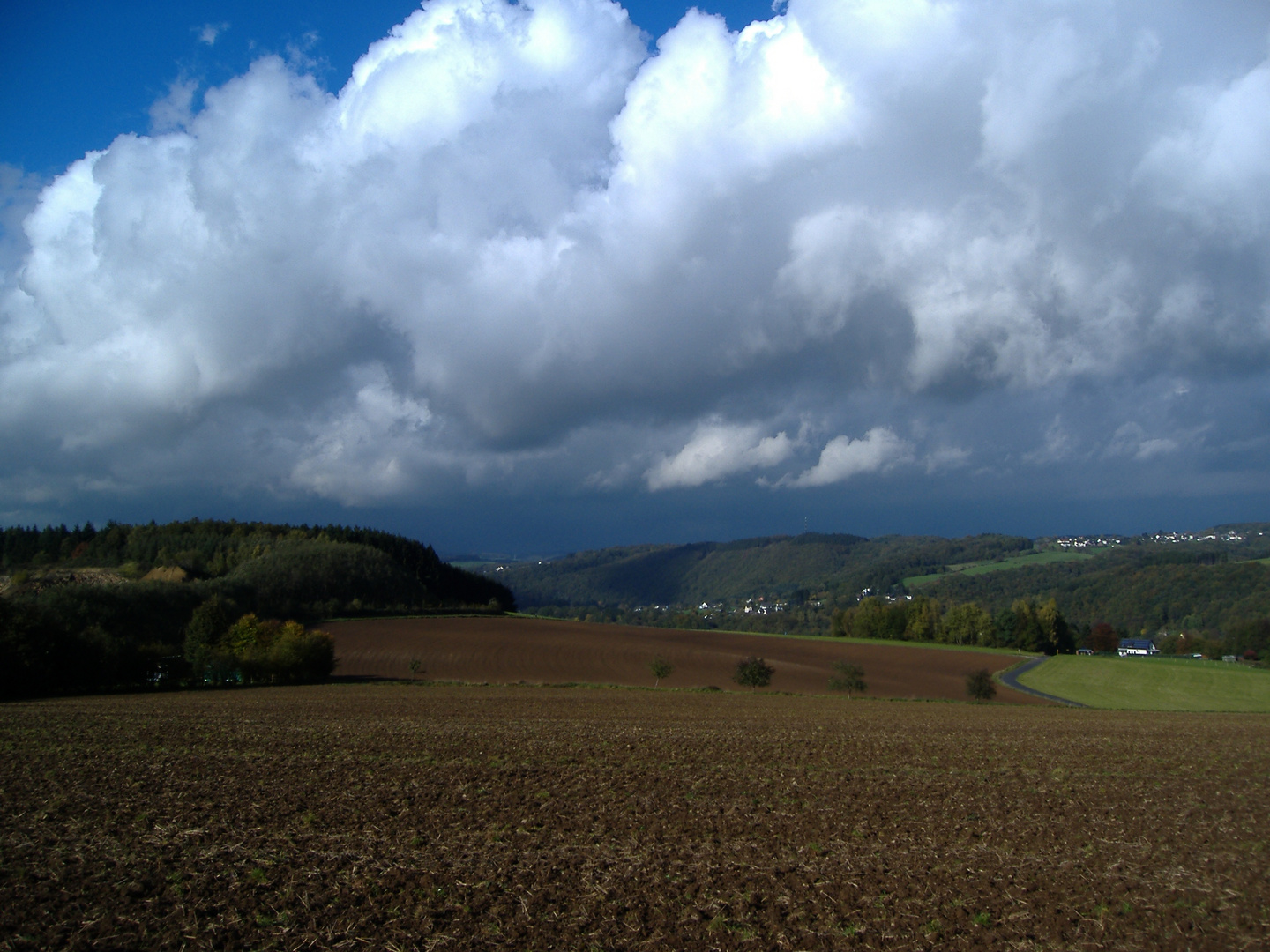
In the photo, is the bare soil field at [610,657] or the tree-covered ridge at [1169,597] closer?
the bare soil field at [610,657]

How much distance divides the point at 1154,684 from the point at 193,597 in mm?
109031

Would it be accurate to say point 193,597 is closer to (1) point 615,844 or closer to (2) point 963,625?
(1) point 615,844

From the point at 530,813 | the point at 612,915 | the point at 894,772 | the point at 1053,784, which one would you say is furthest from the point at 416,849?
the point at 1053,784

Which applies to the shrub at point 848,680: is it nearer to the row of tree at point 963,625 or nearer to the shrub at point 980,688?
the shrub at point 980,688

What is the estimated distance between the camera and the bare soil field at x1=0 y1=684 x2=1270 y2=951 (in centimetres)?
952

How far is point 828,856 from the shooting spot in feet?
41.2

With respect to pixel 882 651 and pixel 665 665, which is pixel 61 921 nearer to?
pixel 665 665

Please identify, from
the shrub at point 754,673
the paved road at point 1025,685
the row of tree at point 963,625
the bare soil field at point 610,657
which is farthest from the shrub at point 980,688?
the row of tree at point 963,625

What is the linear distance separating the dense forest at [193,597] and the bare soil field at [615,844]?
99.0ft

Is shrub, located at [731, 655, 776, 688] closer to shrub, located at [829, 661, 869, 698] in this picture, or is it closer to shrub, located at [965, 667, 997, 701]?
shrub, located at [829, 661, 869, 698]

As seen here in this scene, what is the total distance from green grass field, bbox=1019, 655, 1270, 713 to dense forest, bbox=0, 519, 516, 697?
2820 inches

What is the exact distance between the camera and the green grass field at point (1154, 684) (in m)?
63.8

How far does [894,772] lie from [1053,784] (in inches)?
161

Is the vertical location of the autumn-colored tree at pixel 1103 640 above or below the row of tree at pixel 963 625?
below
